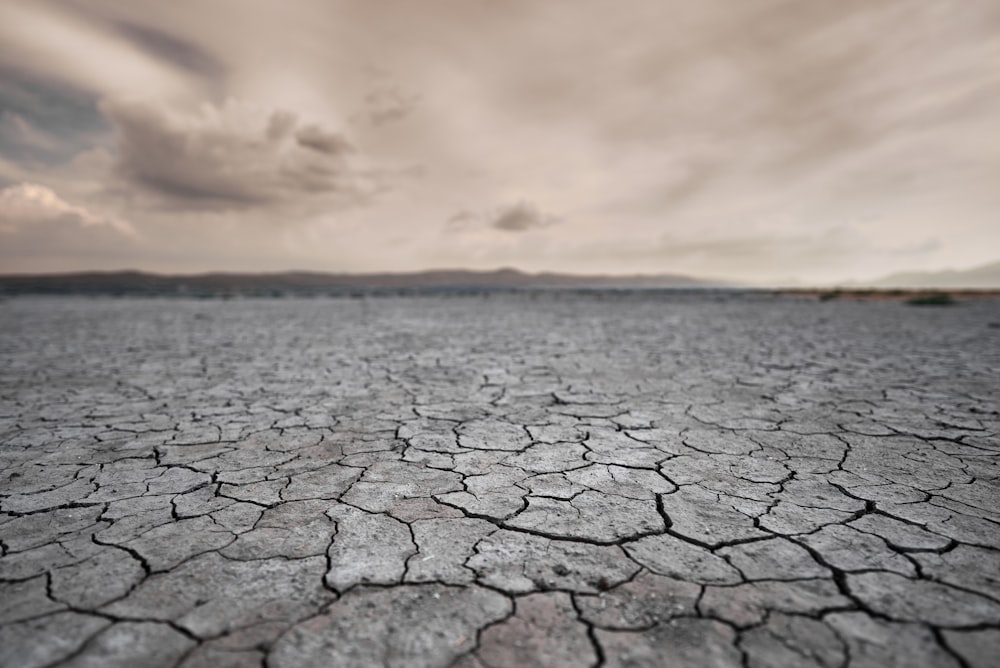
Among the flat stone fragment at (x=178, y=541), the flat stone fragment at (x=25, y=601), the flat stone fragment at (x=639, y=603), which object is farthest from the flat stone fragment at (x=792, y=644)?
the flat stone fragment at (x=25, y=601)

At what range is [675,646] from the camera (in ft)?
3.51

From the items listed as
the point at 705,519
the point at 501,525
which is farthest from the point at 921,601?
the point at 501,525

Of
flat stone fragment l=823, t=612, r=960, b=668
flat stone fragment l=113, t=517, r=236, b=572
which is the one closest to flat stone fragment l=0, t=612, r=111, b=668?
flat stone fragment l=113, t=517, r=236, b=572

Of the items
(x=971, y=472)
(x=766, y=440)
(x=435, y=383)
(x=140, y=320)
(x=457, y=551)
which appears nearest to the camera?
(x=457, y=551)

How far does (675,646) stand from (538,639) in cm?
32

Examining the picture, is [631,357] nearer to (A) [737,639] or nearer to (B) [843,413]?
(B) [843,413]

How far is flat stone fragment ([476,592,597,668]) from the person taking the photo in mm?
1037

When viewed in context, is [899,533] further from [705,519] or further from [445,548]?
[445,548]

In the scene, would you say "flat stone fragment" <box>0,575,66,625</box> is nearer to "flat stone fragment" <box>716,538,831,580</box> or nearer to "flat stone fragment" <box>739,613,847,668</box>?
"flat stone fragment" <box>739,613,847,668</box>

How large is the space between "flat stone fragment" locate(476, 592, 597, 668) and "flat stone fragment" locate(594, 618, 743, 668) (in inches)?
2.3

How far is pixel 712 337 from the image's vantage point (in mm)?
7352

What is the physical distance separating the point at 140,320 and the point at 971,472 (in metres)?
13.0

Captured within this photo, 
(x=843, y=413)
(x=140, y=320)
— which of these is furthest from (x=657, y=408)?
(x=140, y=320)

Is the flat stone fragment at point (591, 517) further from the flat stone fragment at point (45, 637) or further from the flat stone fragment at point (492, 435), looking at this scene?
the flat stone fragment at point (45, 637)
